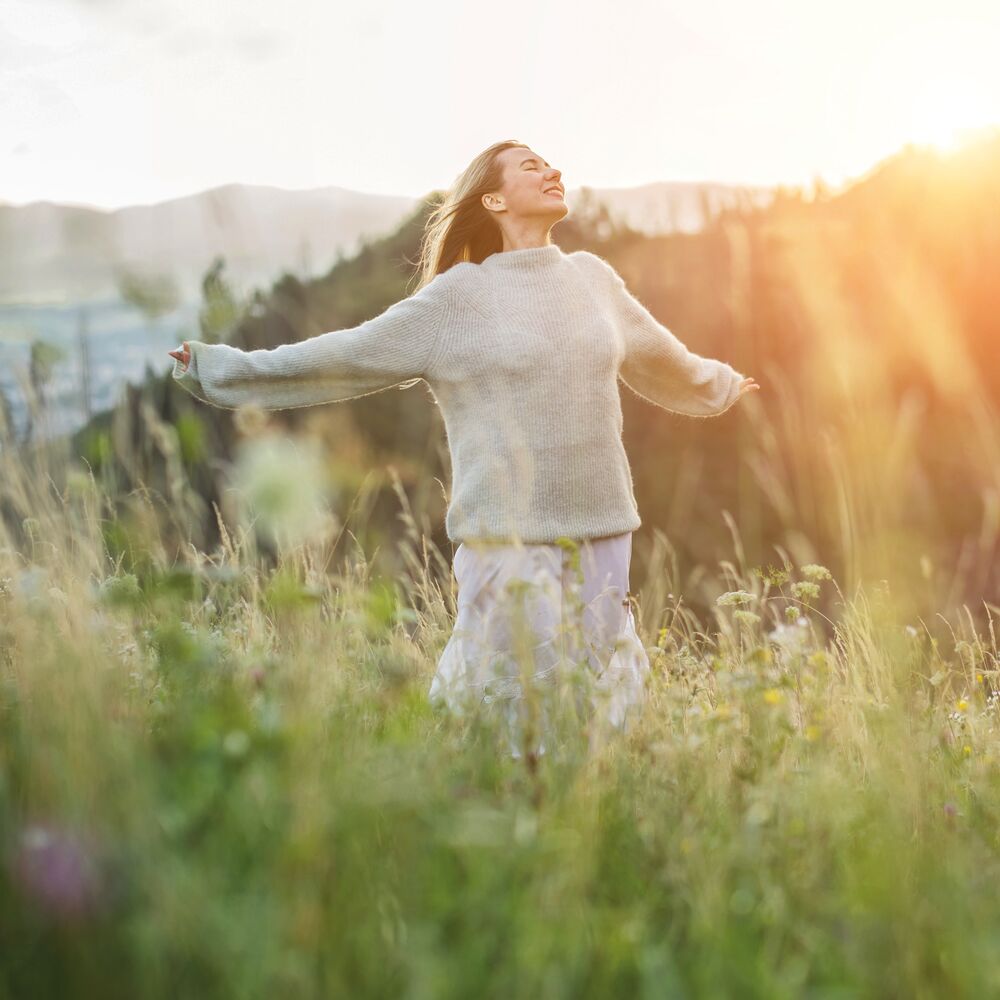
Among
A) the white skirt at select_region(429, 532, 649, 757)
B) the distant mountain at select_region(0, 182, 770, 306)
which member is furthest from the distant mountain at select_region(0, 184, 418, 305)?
the white skirt at select_region(429, 532, 649, 757)

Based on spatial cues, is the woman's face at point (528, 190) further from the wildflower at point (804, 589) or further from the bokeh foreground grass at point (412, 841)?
the bokeh foreground grass at point (412, 841)

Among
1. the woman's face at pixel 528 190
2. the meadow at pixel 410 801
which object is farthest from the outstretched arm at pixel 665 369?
the meadow at pixel 410 801

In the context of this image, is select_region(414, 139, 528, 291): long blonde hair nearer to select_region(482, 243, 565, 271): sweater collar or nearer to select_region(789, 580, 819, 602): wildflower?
select_region(482, 243, 565, 271): sweater collar

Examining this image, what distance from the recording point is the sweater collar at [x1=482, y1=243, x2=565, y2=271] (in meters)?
3.53

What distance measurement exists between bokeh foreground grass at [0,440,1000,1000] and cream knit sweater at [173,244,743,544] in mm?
1073

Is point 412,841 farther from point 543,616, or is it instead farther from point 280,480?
point 543,616

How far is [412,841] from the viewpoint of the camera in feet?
5.35

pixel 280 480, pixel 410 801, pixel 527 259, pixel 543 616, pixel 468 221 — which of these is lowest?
pixel 543 616

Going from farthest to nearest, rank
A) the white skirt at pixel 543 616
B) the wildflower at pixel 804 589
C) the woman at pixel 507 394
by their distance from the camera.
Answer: the woman at pixel 507 394
the white skirt at pixel 543 616
the wildflower at pixel 804 589

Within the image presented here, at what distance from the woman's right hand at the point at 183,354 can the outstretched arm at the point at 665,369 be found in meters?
1.34

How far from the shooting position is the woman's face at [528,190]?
3.57 meters

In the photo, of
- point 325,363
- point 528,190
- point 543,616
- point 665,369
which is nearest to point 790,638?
point 543,616

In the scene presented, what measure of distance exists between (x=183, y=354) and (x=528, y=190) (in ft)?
3.88

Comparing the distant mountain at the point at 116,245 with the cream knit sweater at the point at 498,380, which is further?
the cream knit sweater at the point at 498,380
